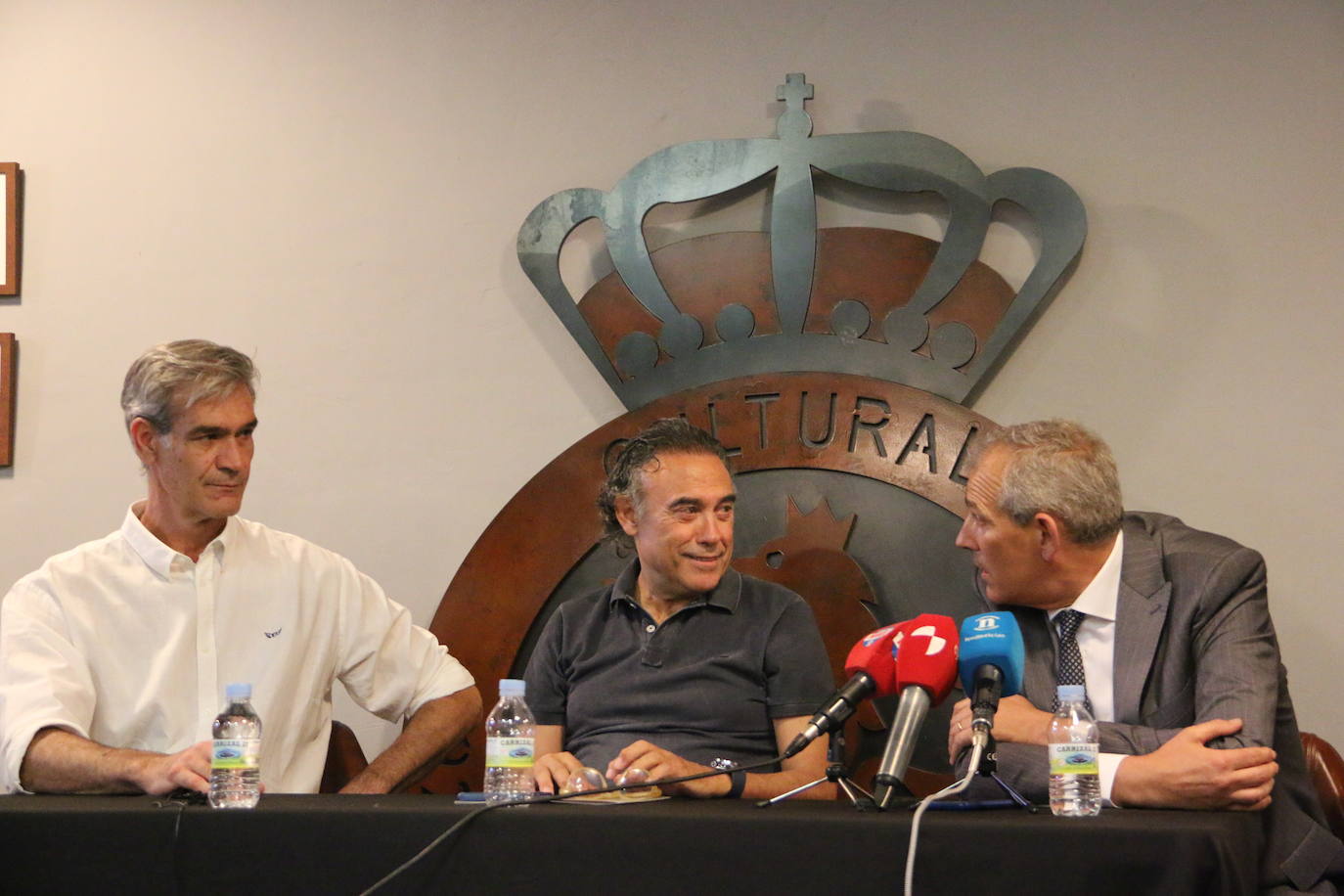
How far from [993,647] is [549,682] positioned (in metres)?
1.15

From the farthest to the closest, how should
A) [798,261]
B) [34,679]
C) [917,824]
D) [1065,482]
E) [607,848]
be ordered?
[798,261], [34,679], [1065,482], [607,848], [917,824]

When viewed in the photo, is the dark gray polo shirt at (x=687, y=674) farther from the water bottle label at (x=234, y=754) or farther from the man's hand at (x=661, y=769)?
the water bottle label at (x=234, y=754)

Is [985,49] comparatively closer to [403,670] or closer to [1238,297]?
[1238,297]

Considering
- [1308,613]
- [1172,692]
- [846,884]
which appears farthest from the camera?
[1308,613]

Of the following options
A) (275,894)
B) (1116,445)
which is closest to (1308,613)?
(1116,445)

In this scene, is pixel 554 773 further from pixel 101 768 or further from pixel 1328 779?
pixel 1328 779

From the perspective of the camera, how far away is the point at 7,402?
340 cm

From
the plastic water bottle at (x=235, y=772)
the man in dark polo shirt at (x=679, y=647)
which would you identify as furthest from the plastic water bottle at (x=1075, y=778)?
the plastic water bottle at (x=235, y=772)

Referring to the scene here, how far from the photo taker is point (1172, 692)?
207 cm

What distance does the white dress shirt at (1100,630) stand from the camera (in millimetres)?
2162

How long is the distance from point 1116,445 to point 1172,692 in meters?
1.04

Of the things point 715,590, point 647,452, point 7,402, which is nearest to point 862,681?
point 715,590

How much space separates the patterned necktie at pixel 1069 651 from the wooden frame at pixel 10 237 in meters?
2.67

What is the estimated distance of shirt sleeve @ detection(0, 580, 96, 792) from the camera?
2264mm
